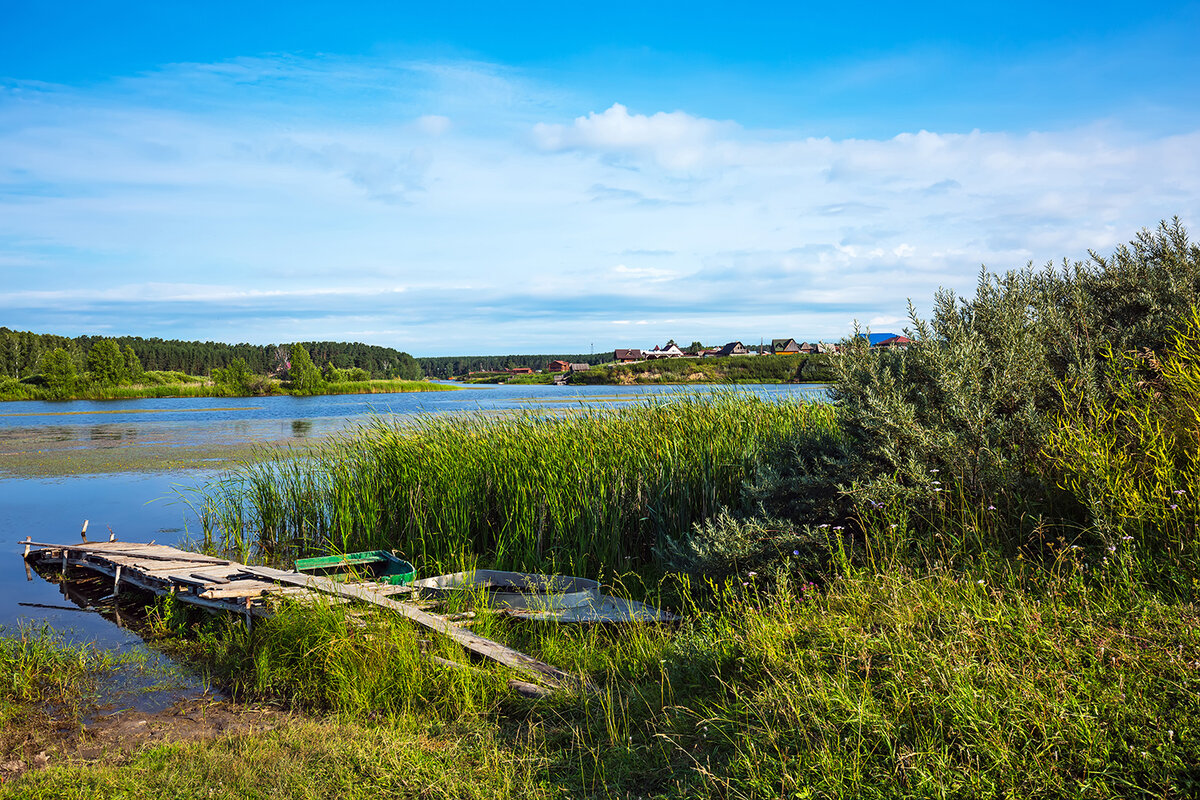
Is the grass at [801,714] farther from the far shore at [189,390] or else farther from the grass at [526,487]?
the far shore at [189,390]

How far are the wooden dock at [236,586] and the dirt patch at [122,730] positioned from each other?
46.1 inches

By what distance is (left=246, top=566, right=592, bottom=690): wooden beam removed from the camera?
5.03 metres

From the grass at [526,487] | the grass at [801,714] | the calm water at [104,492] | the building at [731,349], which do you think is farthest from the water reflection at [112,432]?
the building at [731,349]

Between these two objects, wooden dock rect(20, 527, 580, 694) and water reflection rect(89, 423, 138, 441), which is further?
water reflection rect(89, 423, 138, 441)

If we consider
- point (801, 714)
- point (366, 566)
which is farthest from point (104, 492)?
point (801, 714)

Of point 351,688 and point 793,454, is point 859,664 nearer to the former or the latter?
point 793,454

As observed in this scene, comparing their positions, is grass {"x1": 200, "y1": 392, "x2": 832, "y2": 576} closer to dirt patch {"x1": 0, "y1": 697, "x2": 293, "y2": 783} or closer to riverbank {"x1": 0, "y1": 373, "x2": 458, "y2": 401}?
dirt patch {"x1": 0, "y1": 697, "x2": 293, "y2": 783}

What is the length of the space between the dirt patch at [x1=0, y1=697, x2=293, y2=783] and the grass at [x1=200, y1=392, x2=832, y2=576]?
2.91m

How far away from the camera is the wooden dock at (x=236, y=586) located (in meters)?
5.45

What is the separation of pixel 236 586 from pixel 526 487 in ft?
11.3

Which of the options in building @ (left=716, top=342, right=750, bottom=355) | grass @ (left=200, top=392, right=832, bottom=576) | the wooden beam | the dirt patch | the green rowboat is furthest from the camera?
building @ (left=716, top=342, right=750, bottom=355)

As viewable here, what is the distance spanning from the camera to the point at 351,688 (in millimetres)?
5336

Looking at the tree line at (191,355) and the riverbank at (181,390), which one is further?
the tree line at (191,355)

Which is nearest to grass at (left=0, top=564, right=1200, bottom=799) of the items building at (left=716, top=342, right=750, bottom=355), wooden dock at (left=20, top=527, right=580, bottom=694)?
wooden dock at (left=20, top=527, right=580, bottom=694)
